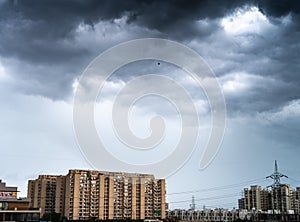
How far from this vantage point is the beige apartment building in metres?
64.4

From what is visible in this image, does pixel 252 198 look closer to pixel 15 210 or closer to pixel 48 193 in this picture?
pixel 48 193

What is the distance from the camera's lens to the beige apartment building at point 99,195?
211 feet

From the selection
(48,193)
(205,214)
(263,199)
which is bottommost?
(205,214)

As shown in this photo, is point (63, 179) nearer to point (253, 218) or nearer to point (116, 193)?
point (116, 193)

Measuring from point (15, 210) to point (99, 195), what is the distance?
30.8 m

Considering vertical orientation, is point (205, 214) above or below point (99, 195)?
below

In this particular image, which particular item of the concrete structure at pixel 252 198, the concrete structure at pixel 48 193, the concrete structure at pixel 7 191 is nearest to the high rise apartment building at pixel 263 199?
the concrete structure at pixel 252 198

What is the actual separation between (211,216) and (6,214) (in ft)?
185

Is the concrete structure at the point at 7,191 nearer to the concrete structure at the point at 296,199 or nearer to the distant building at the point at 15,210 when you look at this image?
the distant building at the point at 15,210

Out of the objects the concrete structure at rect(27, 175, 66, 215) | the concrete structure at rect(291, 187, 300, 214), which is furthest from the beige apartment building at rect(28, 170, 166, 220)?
the concrete structure at rect(291, 187, 300, 214)

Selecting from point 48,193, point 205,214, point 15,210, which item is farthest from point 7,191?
point 205,214

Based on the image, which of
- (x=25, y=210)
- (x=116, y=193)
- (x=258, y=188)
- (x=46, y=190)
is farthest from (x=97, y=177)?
(x=258, y=188)

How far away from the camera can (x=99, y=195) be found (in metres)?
66.9

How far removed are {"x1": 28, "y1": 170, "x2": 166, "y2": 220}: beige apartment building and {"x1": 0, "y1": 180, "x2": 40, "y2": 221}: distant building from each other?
25621 millimetres
